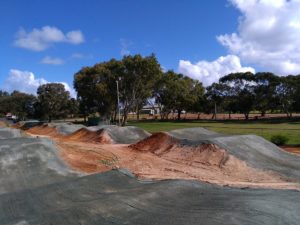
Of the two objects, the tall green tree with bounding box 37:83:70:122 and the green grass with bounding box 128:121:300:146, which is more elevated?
the tall green tree with bounding box 37:83:70:122

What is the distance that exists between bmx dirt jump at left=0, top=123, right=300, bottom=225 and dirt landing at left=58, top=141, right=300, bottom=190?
39 millimetres

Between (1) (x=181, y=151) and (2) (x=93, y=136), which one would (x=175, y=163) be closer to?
(1) (x=181, y=151)

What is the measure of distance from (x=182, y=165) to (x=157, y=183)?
8.92 metres

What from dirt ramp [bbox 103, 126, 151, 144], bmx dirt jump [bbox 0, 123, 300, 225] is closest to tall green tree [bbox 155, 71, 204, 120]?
dirt ramp [bbox 103, 126, 151, 144]

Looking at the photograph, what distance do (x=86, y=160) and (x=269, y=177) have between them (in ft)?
26.7

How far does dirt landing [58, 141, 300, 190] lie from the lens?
15.5 meters

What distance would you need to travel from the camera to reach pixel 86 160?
19594 mm

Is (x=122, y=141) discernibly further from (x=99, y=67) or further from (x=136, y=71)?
(x=99, y=67)

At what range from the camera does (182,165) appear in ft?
61.8

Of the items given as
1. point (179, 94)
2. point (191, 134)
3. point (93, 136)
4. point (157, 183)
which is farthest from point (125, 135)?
point (179, 94)

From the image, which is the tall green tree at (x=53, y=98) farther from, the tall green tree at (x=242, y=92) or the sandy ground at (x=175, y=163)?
the sandy ground at (x=175, y=163)

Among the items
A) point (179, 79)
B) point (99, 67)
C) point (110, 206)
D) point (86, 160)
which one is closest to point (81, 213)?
point (110, 206)

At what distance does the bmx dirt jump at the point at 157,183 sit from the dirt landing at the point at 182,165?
0.13ft

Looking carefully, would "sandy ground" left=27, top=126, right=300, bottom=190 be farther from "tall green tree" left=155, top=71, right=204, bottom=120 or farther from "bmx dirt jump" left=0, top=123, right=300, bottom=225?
"tall green tree" left=155, top=71, right=204, bottom=120
